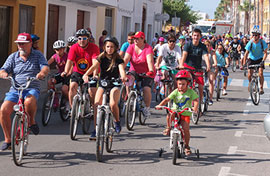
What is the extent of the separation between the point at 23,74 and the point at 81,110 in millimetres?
1715

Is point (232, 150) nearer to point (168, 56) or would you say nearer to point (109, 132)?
point (109, 132)

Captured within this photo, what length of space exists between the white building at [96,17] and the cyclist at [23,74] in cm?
1576

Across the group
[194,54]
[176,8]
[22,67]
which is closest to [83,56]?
[22,67]

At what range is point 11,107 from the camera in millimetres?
7484

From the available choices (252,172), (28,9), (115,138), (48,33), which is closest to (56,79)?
(115,138)

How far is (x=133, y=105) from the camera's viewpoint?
10.4 m

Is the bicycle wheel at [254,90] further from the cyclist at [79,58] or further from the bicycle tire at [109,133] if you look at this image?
the bicycle tire at [109,133]

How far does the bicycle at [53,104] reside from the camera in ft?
33.8

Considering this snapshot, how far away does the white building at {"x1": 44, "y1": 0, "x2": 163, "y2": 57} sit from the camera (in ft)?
82.5

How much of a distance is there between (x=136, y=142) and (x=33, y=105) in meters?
2.18

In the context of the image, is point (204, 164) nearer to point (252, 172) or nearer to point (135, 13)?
point (252, 172)

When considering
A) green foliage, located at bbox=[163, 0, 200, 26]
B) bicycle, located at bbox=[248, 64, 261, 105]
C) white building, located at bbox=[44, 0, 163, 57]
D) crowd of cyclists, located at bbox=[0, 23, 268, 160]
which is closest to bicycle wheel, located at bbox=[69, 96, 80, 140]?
crowd of cyclists, located at bbox=[0, 23, 268, 160]

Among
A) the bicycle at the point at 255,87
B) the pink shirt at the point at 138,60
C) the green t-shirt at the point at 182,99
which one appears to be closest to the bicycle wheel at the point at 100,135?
the green t-shirt at the point at 182,99

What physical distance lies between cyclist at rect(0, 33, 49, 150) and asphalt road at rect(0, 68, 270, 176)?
1.56 ft
